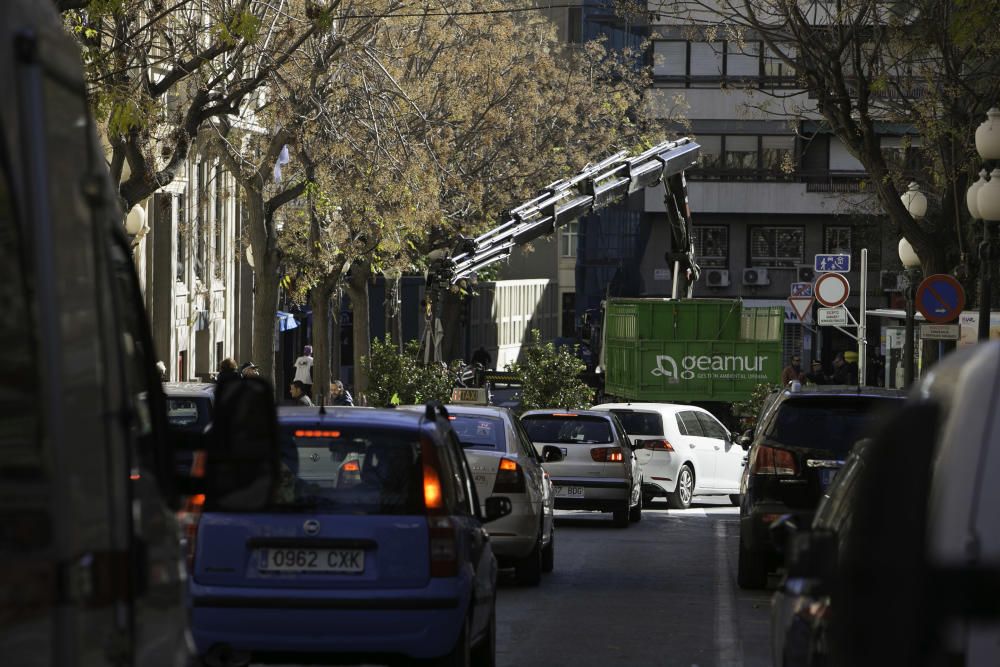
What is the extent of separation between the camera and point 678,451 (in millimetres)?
25484

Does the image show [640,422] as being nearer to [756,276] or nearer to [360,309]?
[360,309]

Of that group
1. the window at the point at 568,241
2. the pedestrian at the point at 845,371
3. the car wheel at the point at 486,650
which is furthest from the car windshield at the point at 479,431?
the window at the point at 568,241

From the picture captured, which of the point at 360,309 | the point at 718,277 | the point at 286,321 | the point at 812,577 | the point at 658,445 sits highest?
the point at 718,277

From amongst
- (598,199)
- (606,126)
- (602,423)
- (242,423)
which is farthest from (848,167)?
(242,423)

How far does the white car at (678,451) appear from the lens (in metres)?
25.4

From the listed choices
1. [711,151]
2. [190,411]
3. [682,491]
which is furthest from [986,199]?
[711,151]

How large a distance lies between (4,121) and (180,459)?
11.5 meters

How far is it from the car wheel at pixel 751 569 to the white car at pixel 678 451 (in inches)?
389

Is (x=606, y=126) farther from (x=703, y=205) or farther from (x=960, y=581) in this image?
(x=960, y=581)

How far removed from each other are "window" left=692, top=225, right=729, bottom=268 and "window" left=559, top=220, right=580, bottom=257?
2201 centimetres

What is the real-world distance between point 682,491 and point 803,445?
11845 mm

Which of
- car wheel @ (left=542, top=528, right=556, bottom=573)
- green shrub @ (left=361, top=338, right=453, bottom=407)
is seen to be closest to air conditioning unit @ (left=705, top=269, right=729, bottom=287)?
green shrub @ (left=361, top=338, right=453, bottom=407)

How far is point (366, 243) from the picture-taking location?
36219 millimetres

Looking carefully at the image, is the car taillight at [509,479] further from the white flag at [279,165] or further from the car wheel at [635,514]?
the white flag at [279,165]
